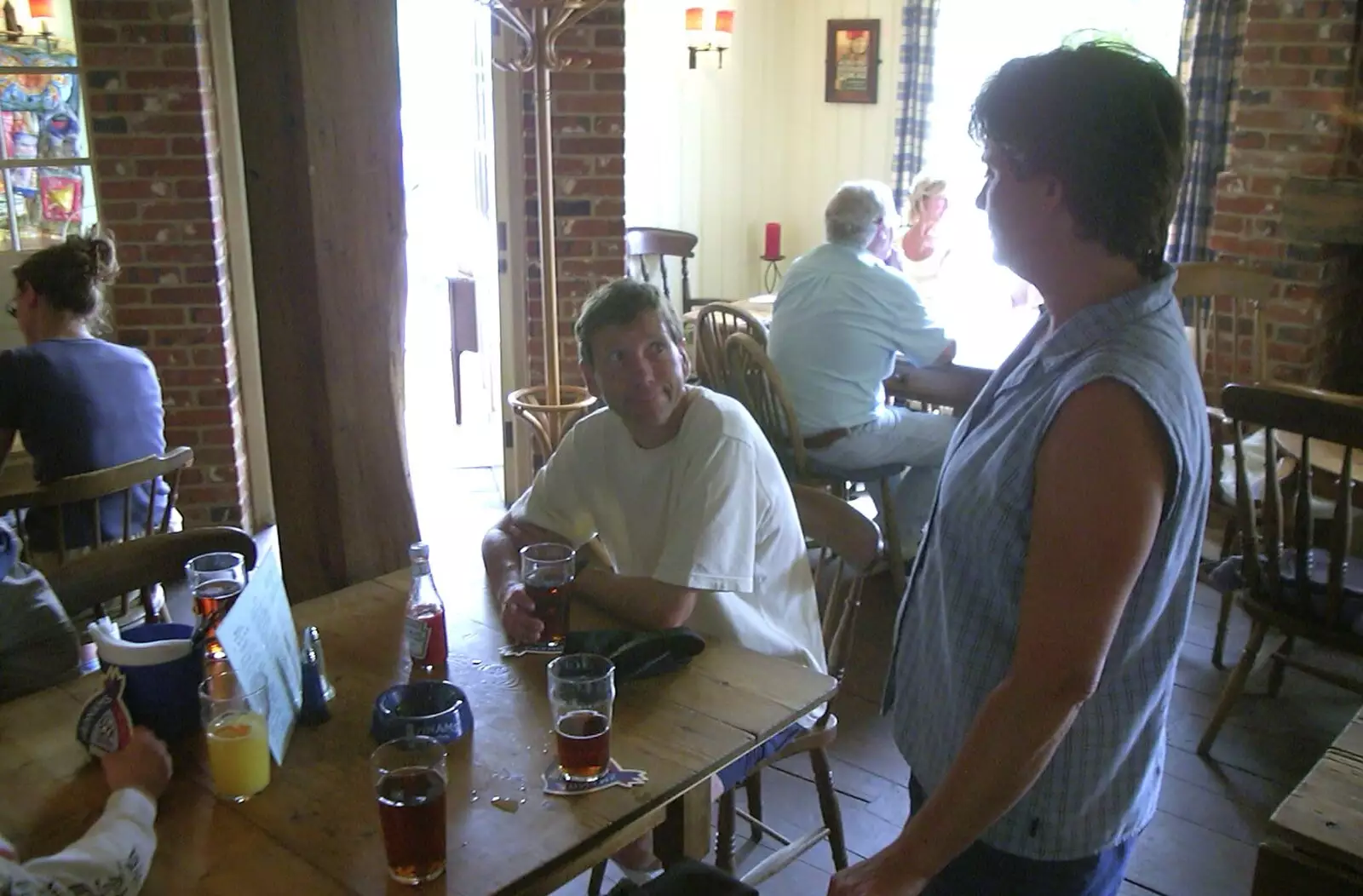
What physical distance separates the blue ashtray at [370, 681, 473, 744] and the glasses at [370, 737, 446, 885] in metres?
0.19

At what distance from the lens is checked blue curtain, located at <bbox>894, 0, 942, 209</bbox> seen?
17.9 feet

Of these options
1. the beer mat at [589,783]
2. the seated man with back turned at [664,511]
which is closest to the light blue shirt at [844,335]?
the seated man with back turned at [664,511]

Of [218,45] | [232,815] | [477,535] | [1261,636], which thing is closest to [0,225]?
[218,45]

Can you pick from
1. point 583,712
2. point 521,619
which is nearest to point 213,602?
point 521,619

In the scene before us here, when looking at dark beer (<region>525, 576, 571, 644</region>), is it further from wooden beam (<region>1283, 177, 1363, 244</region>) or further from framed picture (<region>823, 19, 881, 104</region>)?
framed picture (<region>823, 19, 881, 104</region>)

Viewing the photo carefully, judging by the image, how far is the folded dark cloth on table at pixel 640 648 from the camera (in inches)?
56.1

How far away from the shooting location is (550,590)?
1.52 metres

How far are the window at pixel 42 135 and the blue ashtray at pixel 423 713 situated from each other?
9.36 ft

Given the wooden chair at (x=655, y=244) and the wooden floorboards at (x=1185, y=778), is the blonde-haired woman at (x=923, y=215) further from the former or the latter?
the wooden floorboards at (x=1185, y=778)

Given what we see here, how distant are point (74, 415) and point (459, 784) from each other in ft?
6.20

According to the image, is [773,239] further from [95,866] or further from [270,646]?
[95,866]

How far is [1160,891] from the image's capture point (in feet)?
6.93

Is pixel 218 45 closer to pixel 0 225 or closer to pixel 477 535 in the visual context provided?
pixel 0 225

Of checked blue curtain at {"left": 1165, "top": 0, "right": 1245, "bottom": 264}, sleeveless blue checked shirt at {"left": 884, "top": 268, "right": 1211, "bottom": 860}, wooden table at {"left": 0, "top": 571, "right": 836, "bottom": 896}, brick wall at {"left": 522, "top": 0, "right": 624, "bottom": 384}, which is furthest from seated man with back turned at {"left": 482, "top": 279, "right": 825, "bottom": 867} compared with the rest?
checked blue curtain at {"left": 1165, "top": 0, "right": 1245, "bottom": 264}
